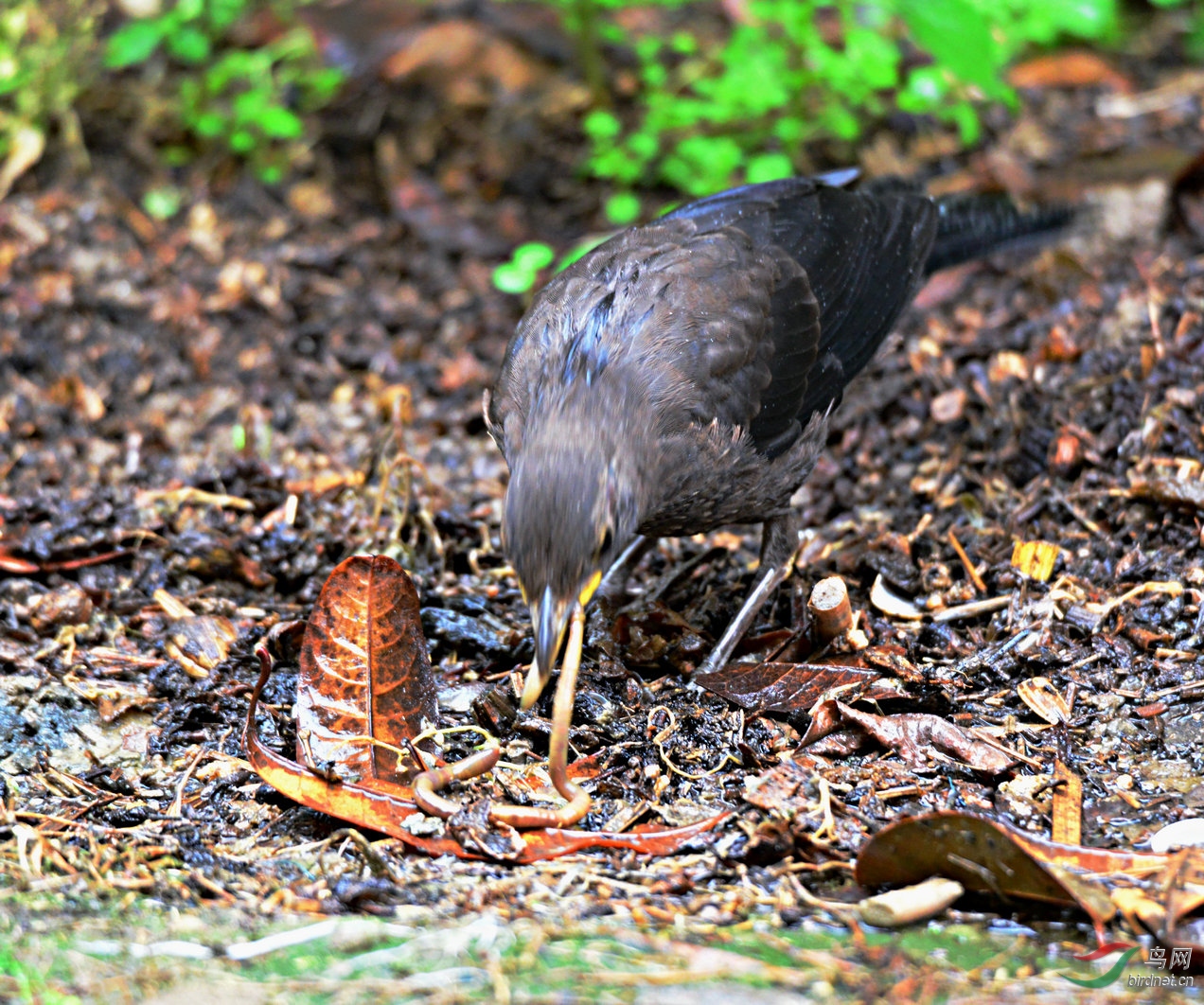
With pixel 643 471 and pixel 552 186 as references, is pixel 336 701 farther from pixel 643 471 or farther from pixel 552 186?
pixel 552 186

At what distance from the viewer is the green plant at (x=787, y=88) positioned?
20.2ft

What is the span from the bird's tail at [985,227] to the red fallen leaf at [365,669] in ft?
9.11

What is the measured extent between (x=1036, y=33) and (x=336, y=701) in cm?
557

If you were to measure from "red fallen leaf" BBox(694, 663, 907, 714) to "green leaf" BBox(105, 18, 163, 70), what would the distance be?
15.8ft

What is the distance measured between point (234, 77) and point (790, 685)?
5263 mm

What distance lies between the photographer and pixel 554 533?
3.14m

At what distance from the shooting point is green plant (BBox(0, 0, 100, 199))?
6.37 meters

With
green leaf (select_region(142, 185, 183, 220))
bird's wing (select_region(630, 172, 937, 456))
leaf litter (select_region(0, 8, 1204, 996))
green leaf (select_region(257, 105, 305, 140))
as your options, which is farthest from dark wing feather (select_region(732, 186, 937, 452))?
green leaf (select_region(142, 185, 183, 220))

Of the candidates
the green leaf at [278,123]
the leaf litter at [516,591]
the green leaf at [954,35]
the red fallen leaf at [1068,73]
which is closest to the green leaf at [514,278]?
the leaf litter at [516,591]

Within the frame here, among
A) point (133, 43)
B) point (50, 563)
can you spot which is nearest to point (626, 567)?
point (50, 563)

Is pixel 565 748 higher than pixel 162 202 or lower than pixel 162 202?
lower

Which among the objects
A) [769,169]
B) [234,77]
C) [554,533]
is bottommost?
[554,533]

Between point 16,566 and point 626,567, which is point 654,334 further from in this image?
point 16,566

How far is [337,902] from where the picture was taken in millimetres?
2729
